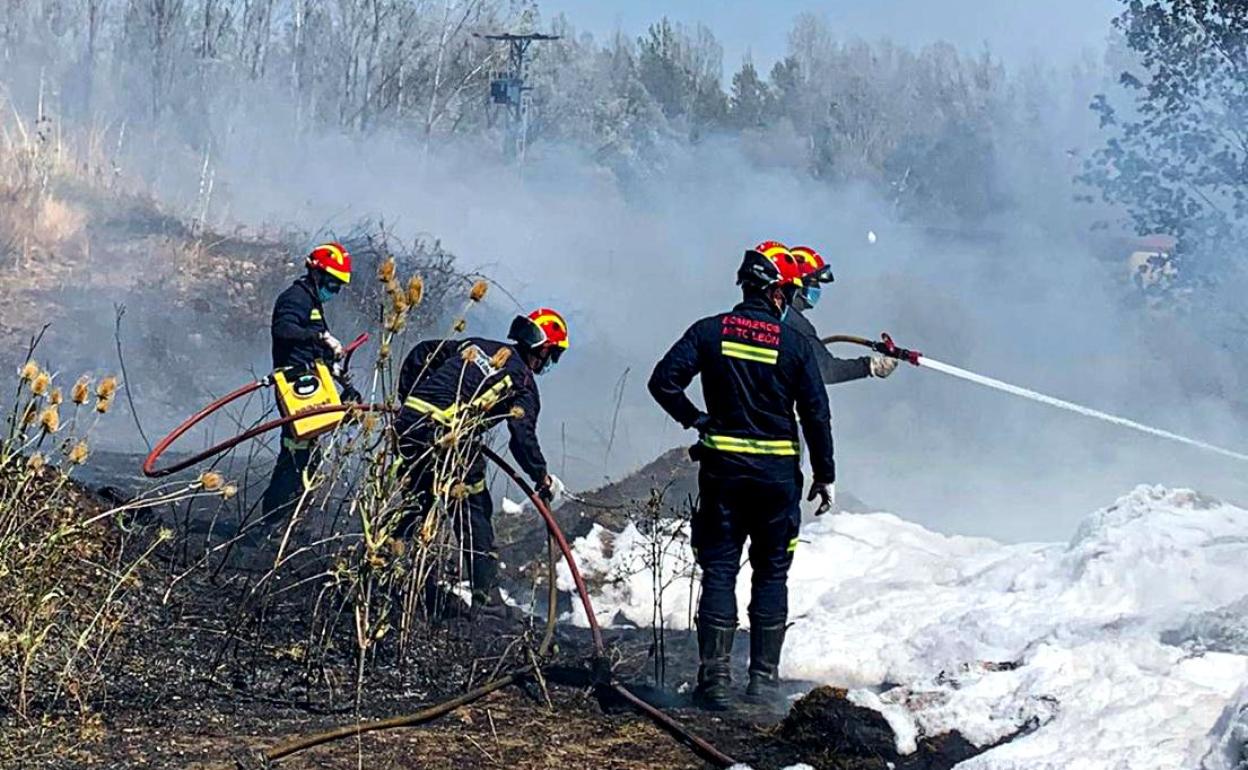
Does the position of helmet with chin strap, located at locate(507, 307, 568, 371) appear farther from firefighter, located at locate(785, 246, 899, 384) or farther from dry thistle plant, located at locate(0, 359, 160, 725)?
dry thistle plant, located at locate(0, 359, 160, 725)

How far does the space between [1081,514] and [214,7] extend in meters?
19.4

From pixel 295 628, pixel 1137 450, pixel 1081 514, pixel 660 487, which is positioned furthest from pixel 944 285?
pixel 295 628

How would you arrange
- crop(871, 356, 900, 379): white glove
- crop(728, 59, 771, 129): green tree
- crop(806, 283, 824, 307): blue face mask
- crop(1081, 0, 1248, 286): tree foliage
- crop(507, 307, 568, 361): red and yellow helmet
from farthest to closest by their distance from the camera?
crop(728, 59, 771, 129): green tree → crop(1081, 0, 1248, 286): tree foliage → crop(871, 356, 900, 379): white glove → crop(806, 283, 824, 307): blue face mask → crop(507, 307, 568, 361): red and yellow helmet

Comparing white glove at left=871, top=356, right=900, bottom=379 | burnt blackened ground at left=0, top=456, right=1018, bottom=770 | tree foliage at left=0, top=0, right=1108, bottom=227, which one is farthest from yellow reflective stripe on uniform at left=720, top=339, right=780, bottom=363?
tree foliage at left=0, top=0, right=1108, bottom=227

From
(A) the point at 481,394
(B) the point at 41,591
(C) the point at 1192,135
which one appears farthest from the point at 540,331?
(C) the point at 1192,135

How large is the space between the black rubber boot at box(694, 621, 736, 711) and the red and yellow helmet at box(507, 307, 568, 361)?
65.8 inches

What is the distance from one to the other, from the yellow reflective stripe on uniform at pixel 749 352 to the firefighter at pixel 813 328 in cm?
94

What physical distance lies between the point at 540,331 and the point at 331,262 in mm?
1920

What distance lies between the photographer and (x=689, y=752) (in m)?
5.00

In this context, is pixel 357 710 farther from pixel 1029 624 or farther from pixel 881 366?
pixel 881 366

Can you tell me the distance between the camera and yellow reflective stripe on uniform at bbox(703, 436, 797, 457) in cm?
599

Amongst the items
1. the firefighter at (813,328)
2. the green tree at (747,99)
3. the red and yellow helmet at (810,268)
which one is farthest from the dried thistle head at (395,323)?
the green tree at (747,99)

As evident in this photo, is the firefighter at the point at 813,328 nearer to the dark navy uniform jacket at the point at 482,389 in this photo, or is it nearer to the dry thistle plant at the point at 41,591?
A: the dark navy uniform jacket at the point at 482,389

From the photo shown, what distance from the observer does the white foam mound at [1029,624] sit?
4773 mm
